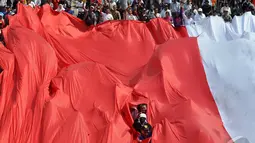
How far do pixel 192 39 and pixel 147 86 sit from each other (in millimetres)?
1862

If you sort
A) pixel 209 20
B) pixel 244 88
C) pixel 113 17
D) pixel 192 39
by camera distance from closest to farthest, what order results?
pixel 244 88, pixel 192 39, pixel 209 20, pixel 113 17

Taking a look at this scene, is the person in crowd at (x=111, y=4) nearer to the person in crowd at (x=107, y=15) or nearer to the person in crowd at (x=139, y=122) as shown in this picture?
the person in crowd at (x=107, y=15)

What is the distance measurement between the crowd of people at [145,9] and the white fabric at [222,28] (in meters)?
1.00

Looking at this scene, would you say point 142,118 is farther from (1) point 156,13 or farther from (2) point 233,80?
(1) point 156,13

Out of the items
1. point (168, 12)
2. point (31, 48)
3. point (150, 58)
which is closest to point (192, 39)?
point (150, 58)

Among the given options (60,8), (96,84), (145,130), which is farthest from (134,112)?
(60,8)

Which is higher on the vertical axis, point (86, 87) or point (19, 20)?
point (19, 20)

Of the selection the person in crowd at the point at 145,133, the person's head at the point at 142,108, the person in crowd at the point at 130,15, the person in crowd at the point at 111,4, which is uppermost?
the person in crowd at the point at 111,4

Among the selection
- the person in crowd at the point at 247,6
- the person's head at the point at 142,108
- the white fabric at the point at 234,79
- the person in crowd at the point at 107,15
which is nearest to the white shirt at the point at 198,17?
the person in crowd at the point at 247,6

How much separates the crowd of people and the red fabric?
1961mm

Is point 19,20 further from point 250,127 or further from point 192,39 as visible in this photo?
point 250,127

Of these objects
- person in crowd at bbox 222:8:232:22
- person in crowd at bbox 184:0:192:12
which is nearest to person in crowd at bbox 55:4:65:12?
person in crowd at bbox 184:0:192:12

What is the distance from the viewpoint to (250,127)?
27.4 feet

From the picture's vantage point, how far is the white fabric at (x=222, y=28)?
11.6m
